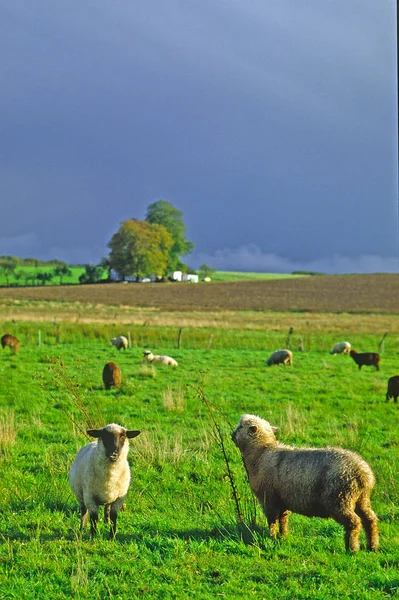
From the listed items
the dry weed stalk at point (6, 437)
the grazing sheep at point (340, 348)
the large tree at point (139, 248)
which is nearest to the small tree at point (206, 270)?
the large tree at point (139, 248)

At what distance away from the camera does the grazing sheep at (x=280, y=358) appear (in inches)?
1013

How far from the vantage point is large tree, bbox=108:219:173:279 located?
102 meters

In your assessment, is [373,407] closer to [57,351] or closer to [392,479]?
[392,479]

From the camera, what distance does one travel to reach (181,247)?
11319 centimetres

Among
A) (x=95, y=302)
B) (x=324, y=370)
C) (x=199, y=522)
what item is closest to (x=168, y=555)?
(x=199, y=522)

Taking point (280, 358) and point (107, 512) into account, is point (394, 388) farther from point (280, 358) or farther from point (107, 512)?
point (107, 512)

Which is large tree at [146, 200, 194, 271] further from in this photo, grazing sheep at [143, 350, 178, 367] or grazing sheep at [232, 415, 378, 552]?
grazing sheep at [232, 415, 378, 552]

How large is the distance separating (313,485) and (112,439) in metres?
2.31

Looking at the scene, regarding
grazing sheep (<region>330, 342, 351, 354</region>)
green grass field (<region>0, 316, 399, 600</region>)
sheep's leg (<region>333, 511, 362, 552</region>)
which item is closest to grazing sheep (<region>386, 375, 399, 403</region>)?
green grass field (<region>0, 316, 399, 600</region>)

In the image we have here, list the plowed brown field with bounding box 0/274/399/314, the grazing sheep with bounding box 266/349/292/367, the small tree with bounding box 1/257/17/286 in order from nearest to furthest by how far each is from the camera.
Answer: the grazing sheep with bounding box 266/349/292/367, the plowed brown field with bounding box 0/274/399/314, the small tree with bounding box 1/257/17/286

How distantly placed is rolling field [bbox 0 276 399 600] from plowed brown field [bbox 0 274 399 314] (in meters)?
44.6

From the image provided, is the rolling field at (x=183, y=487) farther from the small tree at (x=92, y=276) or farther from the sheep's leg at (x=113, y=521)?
the small tree at (x=92, y=276)

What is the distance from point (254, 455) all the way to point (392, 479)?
12.1ft

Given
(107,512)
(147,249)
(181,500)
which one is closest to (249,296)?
(147,249)
